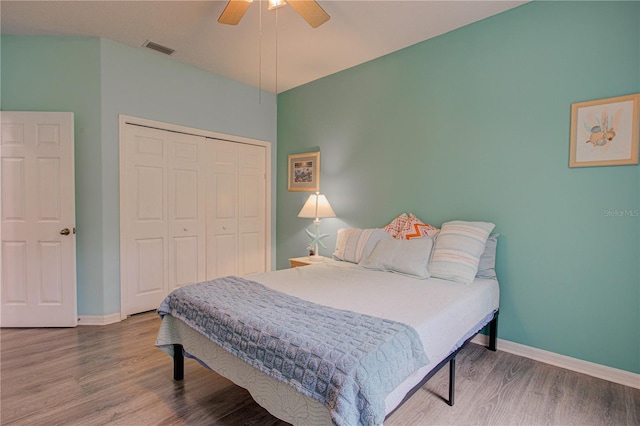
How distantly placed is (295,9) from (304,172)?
87.7 inches

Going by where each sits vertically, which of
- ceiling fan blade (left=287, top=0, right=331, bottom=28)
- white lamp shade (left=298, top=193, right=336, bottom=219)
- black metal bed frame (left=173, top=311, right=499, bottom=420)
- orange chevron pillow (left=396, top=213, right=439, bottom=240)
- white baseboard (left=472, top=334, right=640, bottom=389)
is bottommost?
white baseboard (left=472, top=334, right=640, bottom=389)

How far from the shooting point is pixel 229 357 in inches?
64.2

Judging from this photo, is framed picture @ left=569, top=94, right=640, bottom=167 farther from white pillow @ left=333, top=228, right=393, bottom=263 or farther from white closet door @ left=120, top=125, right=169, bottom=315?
white closet door @ left=120, top=125, right=169, bottom=315

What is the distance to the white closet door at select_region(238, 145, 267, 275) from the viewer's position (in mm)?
4262

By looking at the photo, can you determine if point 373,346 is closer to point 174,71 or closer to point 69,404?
point 69,404

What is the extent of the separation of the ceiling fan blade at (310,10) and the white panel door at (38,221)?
91.8 inches

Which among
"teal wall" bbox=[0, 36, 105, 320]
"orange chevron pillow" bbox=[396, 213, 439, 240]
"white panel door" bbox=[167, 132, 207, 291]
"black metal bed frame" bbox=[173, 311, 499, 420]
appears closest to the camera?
"black metal bed frame" bbox=[173, 311, 499, 420]

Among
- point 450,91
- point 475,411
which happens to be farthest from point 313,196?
point 475,411

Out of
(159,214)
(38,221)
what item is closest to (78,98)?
(38,221)

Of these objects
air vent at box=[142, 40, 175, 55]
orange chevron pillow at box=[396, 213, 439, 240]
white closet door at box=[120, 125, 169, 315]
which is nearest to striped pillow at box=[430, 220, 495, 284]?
orange chevron pillow at box=[396, 213, 439, 240]

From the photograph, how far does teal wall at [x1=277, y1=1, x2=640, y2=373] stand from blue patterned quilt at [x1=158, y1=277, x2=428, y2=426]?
62.5 inches

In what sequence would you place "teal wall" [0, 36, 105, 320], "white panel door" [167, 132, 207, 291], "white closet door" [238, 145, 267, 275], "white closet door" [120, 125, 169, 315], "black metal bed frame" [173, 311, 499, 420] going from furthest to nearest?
"white closet door" [238, 145, 267, 275] → "white panel door" [167, 132, 207, 291] → "white closet door" [120, 125, 169, 315] → "teal wall" [0, 36, 105, 320] → "black metal bed frame" [173, 311, 499, 420]

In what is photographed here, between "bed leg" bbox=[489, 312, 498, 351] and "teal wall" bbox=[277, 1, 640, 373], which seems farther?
"bed leg" bbox=[489, 312, 498, 351]

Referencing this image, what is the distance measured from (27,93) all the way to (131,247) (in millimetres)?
1683
